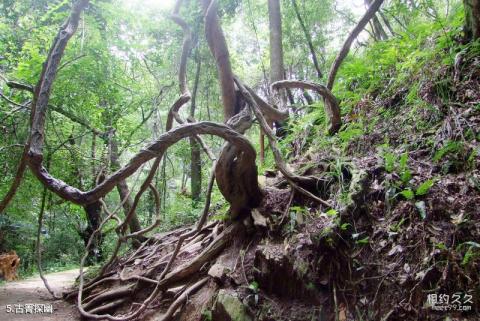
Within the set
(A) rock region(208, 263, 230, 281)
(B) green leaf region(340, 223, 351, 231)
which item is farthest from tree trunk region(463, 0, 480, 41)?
(A) rock region(208, 263, 230, 281)

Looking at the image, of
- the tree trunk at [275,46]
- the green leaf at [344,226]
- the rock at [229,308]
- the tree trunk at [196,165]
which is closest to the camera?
the green leaf at [344,226]

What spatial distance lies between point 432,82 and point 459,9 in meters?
1.24

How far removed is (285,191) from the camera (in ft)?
11.7

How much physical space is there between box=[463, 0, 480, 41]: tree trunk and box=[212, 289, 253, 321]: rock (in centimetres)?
346

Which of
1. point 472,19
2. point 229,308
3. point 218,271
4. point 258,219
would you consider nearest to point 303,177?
point 258,219

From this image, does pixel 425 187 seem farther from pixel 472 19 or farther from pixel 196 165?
pixel 196 165

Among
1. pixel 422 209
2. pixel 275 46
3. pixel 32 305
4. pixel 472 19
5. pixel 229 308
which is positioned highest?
pixel 275 46

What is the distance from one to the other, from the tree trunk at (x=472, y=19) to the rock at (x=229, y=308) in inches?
136

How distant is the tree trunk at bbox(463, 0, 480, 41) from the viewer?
2827 mm

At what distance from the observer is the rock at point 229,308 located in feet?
8.94

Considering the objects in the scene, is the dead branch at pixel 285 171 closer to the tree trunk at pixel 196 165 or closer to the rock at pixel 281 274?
the rock at pixel 281 274

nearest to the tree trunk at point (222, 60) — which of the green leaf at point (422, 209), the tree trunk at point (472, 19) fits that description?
the green leaf at point (422, 209)

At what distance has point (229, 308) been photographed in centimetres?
280

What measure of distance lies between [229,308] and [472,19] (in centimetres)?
358
